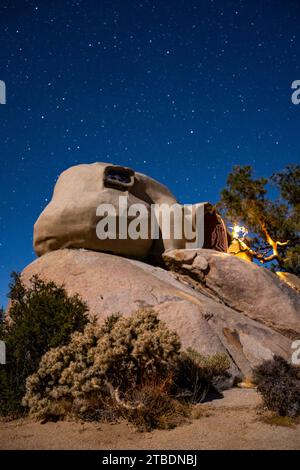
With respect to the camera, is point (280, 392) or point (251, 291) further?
point (251, 291)

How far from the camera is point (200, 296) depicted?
1232 centimetres

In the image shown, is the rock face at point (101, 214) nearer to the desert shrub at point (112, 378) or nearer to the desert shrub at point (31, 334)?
the desert shrub at point (31, 334)

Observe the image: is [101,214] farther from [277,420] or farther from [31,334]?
[277,420]

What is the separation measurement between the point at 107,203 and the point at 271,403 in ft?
30.8

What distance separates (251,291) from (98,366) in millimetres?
8686

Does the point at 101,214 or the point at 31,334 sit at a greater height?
the point at 101,214

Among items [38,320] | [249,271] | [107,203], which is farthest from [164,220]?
[38,320]

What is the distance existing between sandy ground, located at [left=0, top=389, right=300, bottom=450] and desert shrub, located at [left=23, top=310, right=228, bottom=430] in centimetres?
28

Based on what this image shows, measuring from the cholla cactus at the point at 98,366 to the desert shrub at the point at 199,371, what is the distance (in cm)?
Answer: 79

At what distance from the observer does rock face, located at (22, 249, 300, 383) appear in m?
9.16

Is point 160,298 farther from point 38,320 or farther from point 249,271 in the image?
point 249,271

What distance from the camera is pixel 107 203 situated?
13.7m
